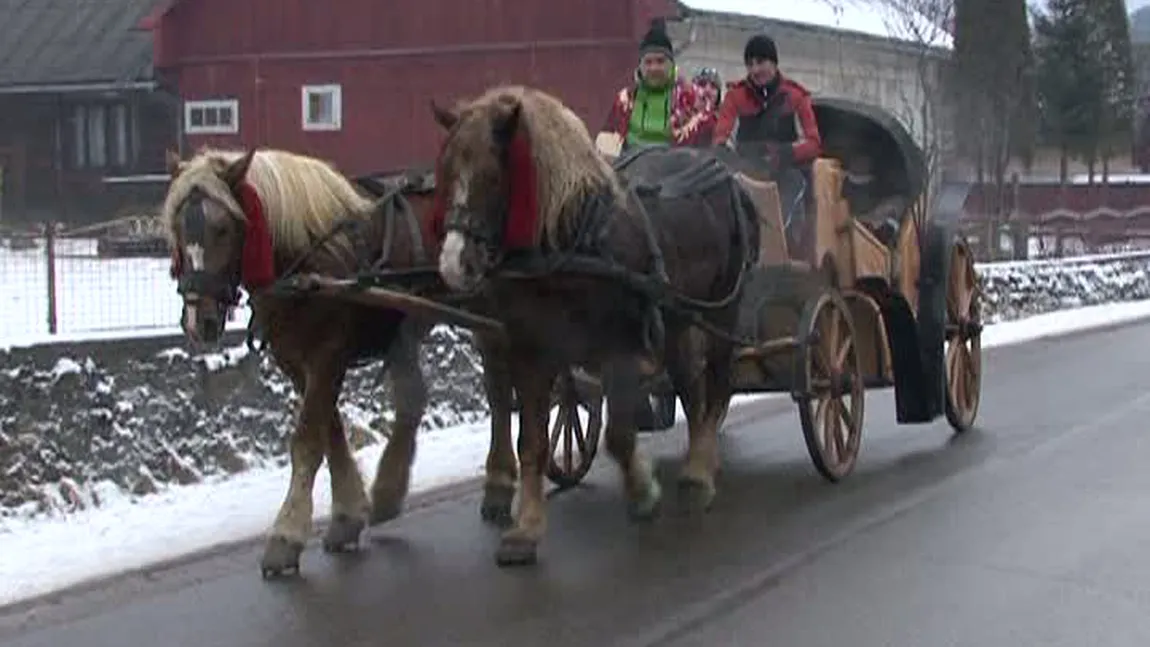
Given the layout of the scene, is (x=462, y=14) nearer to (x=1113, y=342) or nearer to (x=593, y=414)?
(x=1113, y=342)

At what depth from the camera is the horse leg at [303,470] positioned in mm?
8906

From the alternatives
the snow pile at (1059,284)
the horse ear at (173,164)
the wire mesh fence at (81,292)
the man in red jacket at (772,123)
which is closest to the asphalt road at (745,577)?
the man in red jacket at (772,123)

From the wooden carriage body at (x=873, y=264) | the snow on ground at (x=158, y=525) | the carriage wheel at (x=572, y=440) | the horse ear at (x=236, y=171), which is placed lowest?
the snow on ground at (x=158, y=525)

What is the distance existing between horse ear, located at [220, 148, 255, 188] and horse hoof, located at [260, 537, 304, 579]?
1608 millimetres

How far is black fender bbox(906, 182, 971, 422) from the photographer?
12508 mm

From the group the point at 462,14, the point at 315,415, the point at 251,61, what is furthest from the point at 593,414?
the point at 251,61

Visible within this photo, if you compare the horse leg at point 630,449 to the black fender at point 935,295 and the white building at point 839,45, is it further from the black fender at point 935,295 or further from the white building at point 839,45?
the white building at point 839,45

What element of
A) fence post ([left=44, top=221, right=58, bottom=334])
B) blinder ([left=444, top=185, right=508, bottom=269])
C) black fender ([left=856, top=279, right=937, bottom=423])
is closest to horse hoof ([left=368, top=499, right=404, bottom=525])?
blinder ([left=444, top=185, right=508, bottom=269])

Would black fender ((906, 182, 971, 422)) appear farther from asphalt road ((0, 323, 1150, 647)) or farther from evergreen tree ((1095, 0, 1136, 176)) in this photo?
evergreen tree ((1095, 0, 1136, 176))

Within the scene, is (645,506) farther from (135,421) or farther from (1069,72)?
(1069,72)

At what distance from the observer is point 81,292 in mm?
19344

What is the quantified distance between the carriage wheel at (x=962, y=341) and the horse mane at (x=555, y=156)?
4.97 meters

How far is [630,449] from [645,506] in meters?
0.31

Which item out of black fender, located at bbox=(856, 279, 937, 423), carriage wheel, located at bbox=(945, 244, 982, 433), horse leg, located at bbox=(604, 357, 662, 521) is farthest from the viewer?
carriage wheel, located at bbox=(945, 244, 982, 433)
